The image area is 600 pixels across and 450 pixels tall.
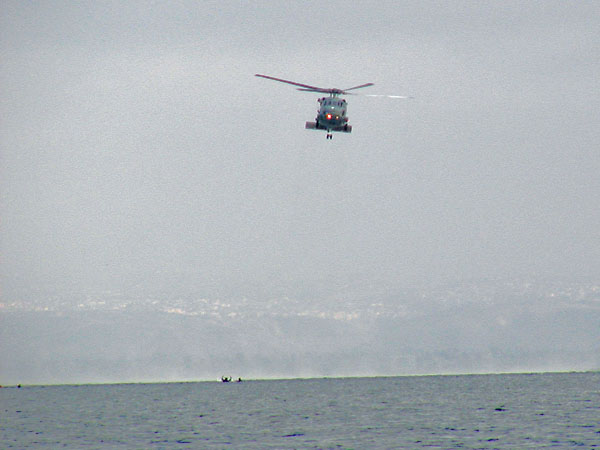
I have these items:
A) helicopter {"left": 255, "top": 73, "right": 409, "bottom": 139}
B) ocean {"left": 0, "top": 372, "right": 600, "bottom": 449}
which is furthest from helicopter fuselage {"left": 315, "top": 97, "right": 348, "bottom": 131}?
ocean {"left": 0, "top": 372, "right": 600, "bottom": 449}

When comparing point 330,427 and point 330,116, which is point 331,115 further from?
point 330,427

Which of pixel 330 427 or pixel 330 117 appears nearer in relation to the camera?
pixel 330 117

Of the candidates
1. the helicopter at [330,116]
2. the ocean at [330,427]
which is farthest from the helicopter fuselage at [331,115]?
the ocean at [330,427]

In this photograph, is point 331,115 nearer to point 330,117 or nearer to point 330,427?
point 330,117

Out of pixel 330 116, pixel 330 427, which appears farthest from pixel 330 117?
pixel 330 427

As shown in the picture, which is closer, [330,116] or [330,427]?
[330,116]

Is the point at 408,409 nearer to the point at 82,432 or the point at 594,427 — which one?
the point at 594,427

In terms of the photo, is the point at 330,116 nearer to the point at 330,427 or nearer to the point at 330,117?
the point at 330,117

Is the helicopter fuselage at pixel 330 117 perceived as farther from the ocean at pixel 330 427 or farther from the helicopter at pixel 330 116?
the ocean at pixel 330 427

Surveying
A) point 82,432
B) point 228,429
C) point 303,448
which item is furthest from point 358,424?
point 82,432

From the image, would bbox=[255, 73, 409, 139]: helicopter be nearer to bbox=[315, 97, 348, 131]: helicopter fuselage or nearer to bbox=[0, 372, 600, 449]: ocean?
bbox=[315, 97, 348, 131]: helicopter fuselage

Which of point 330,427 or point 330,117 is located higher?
point 330,117

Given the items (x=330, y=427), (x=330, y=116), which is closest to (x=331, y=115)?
(x=330, y=116)
